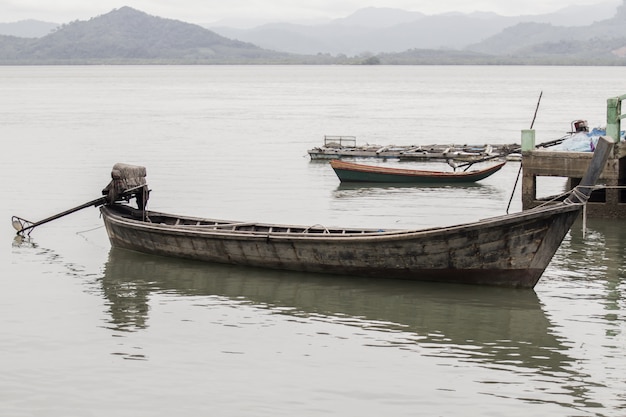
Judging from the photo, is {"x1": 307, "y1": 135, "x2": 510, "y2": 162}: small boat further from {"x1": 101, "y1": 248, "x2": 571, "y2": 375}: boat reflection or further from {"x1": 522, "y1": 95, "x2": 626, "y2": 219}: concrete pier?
{"x1": 101, "y1": 248, "x2": 571, "y2": 375}: boat reflection

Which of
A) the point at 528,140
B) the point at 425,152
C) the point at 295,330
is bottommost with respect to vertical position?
the point at 295,330

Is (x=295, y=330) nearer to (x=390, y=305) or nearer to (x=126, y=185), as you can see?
(x=390, y=305)

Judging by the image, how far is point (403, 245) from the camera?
18812mm

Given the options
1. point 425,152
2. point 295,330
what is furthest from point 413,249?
point 425,152

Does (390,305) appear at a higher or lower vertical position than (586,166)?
lower

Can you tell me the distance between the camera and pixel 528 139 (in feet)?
85.9

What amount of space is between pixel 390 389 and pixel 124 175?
36.7 ft

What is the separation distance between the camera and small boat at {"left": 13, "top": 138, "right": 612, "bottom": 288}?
18.0 metres

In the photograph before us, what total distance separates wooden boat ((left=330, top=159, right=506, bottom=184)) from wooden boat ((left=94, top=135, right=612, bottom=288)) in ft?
44.7

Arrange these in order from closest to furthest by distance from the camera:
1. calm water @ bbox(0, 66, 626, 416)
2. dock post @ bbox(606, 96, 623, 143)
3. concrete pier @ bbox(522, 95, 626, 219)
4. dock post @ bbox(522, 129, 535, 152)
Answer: calm water @ bbox(0, 66, 626, 416)
dock post @ bbox(606, 96, 623, 143)
concrete pier @ bbox(522, 95, 626, 219)
dock post @ bbox(522, 129, 535, 152)

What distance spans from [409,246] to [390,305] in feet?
3.90

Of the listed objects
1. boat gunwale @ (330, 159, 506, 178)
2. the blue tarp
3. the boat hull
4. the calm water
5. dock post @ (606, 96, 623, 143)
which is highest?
dock post @ (606, 96, 623, 143)

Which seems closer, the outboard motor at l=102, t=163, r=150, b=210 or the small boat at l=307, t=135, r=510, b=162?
the outboard motor at l=102, t=163, r=150, b=210

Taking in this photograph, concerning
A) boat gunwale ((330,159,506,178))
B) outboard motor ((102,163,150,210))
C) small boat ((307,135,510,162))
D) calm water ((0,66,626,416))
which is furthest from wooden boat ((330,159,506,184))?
outboard motor ((102,163,150,210))
